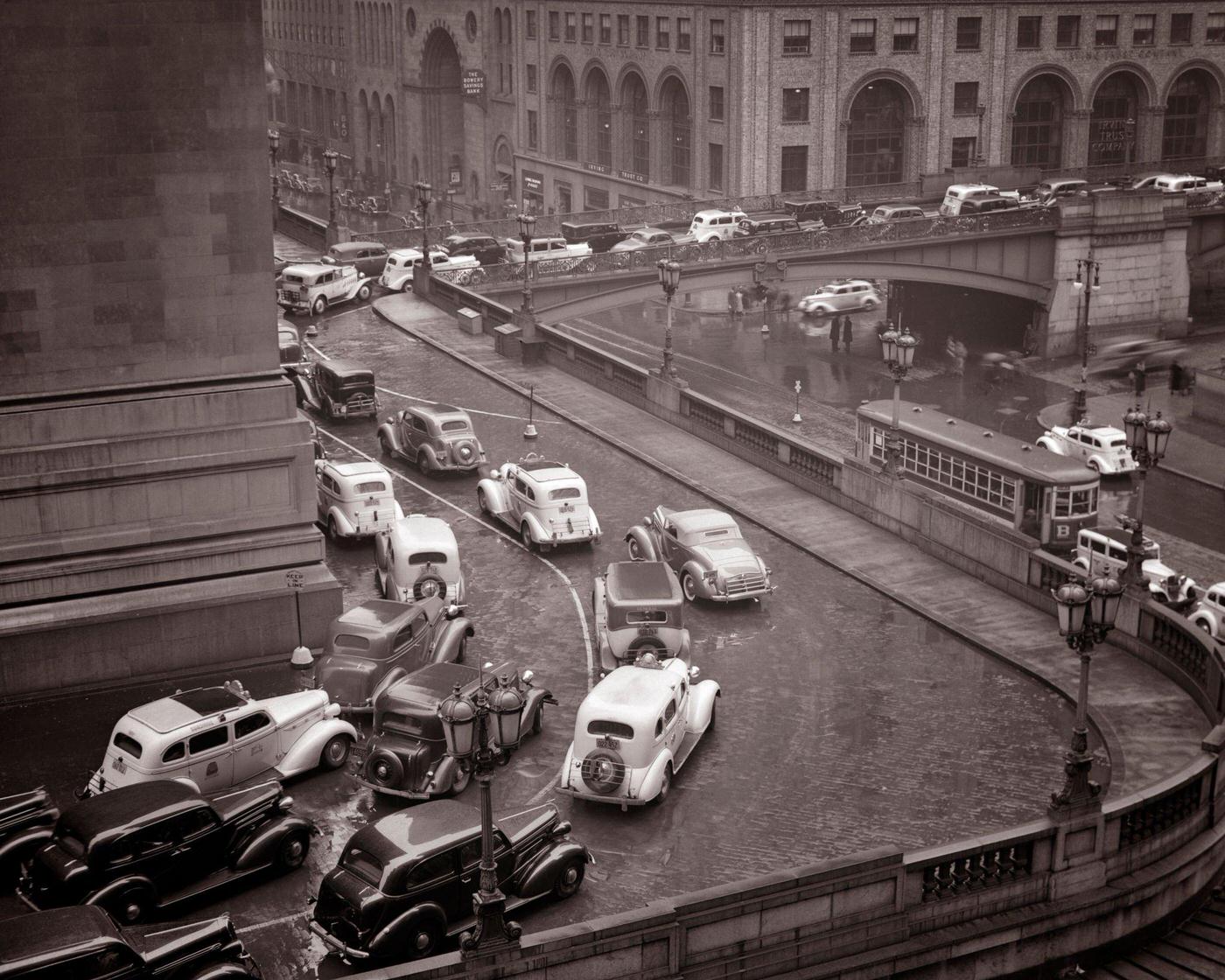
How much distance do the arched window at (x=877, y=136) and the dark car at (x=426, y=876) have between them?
234ft

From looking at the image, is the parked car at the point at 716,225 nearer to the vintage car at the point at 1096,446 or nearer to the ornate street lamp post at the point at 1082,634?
the vintage car at the point at 1096,446

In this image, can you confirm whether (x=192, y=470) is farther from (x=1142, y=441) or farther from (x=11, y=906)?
(x=1142, y=441)

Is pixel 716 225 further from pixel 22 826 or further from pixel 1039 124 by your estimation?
pixel 22 826

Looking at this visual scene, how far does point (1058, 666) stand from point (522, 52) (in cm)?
8351

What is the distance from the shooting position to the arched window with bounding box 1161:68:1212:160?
93562mm

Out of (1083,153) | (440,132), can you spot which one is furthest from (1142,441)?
(440,132)

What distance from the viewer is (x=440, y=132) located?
116500 mm

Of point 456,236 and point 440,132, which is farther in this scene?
point 440,132

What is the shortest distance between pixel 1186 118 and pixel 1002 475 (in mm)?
66325

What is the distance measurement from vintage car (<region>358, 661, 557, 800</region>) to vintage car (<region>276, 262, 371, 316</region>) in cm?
3517

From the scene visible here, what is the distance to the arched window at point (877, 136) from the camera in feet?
283

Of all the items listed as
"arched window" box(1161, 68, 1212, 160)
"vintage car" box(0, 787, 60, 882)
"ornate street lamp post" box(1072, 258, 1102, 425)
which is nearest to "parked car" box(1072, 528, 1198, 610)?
"ornate street lamp post" box(1072, 258, 1102, 425)

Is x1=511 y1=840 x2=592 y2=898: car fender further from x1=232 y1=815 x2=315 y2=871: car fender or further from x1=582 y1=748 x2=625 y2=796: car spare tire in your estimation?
x1=232 y1=815 x2=315 y2=871: car fender

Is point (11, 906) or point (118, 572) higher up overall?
point (118, 572)
